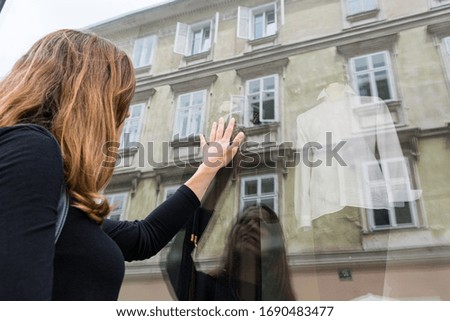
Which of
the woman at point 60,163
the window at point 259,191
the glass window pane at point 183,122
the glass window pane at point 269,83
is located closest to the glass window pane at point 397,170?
the window at point 259,191

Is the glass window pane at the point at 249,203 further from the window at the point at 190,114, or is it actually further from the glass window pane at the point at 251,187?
the window at the point at 190,114

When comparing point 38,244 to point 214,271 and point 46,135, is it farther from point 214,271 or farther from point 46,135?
point 214,271

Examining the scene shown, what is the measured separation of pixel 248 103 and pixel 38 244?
0.90 meters

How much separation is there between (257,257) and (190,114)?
529 mm

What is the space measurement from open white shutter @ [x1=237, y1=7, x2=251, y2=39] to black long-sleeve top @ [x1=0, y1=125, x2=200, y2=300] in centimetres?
94

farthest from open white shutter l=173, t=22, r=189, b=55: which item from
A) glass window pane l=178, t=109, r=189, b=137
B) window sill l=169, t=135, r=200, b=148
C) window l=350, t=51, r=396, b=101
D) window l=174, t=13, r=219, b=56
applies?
window l=350, t=51, r=396, b=101

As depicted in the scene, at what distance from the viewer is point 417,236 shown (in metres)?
0.93

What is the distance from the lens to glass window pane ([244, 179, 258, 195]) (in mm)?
1076

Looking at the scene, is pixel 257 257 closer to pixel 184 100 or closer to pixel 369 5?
pixel 184 100

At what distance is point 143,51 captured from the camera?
1.37 m

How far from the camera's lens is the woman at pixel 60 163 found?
369 mm

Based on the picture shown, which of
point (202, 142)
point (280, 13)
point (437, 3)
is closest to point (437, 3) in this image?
point (437, 3)

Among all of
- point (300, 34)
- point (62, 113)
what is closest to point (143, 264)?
point (62, 113)

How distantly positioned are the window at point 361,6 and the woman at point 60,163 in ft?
2.65
